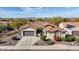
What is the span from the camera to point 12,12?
2.08m

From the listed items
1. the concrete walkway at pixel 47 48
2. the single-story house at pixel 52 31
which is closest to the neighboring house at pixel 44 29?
the single-story house at pixel 52 31

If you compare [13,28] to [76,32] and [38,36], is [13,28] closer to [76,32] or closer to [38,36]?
[38,36]

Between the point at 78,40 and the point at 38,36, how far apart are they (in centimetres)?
43

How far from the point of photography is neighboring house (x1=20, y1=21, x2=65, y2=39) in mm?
2090

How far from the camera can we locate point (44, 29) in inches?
82.6

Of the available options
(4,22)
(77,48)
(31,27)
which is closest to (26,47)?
(31,27)

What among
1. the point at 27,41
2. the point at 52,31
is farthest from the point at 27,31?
the point at 52,31

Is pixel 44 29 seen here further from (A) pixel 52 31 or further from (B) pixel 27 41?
(B) pixel 27 41

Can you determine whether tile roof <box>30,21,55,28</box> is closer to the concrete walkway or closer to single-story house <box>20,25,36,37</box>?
single-story house <box>20,25,36,37</box>

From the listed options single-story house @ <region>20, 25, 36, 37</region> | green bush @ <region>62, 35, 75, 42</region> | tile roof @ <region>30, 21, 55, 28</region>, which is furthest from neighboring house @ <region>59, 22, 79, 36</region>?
single-story house @ <region>20, 25, 36, 37</region>

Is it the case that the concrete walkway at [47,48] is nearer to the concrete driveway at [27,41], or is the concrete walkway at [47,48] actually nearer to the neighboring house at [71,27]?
the concrete driveway at [27,41]

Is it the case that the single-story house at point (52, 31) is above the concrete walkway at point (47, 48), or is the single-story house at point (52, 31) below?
above

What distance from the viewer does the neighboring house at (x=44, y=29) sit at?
209 cm
